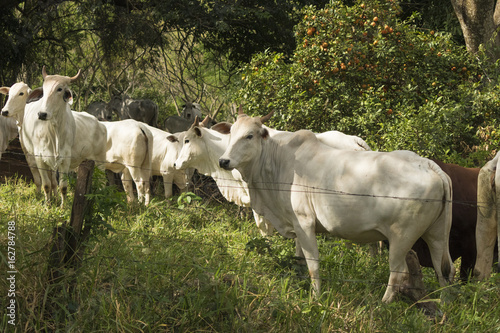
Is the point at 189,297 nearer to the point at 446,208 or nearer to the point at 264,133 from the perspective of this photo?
the point at 264,133

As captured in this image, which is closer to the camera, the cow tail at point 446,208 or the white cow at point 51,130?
the cow tail at point 446,208

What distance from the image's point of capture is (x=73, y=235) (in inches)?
162

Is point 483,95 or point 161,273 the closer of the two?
point 161,273

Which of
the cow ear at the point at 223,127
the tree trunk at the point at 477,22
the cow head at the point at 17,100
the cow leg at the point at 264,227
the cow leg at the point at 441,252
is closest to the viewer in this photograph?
the cow leg at the point at 441,252

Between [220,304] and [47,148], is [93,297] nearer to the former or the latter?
[220,304]

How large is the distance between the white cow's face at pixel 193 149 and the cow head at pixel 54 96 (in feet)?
5.09

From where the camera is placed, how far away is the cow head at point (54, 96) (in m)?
7.43

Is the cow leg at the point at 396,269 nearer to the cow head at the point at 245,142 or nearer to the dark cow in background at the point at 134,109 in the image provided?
the cow head at the point at 245,142

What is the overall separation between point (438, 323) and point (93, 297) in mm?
2362

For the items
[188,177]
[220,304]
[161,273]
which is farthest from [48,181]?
[220,304]

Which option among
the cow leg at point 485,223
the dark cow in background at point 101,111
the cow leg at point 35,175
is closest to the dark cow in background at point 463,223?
the cow leg at point 485,223

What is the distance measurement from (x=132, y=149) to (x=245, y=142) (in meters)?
4.26

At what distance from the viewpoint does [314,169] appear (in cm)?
529

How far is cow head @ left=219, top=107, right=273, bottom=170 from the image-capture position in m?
5.48
